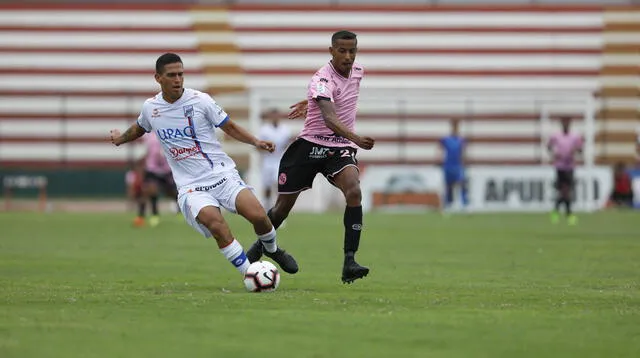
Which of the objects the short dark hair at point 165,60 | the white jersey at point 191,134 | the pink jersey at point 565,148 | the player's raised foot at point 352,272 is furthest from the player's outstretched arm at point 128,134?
the pink jersey at point 565,148

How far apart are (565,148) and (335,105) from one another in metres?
15.8

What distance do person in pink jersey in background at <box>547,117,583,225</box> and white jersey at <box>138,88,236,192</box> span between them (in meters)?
16.7

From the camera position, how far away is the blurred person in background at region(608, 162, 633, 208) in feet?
110

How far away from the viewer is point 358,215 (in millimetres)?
12078

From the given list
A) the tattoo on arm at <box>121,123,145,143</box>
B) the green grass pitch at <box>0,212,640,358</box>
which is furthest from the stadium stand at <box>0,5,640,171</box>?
the tattoo on arm at <box>121,123,145,143</box>

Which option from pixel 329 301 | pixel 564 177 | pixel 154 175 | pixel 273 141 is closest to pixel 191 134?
pixel 329 301

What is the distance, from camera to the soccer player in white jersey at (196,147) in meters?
11.4

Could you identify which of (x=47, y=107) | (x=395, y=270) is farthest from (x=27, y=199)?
(x=395, y=270)

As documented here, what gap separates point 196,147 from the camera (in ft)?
37.9

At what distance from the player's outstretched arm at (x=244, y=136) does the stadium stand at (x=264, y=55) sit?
2716 centimetres

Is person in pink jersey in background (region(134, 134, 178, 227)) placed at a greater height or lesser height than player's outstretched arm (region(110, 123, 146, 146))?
lesser

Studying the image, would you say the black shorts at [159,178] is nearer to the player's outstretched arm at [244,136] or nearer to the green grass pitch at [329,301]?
the green grass pitch at [329,301]

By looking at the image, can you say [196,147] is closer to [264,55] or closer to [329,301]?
[329,301]

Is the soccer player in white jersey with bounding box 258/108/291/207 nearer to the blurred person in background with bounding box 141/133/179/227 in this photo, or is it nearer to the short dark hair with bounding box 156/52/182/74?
→ the blurred person in background with bounding box 141/133/179/227
